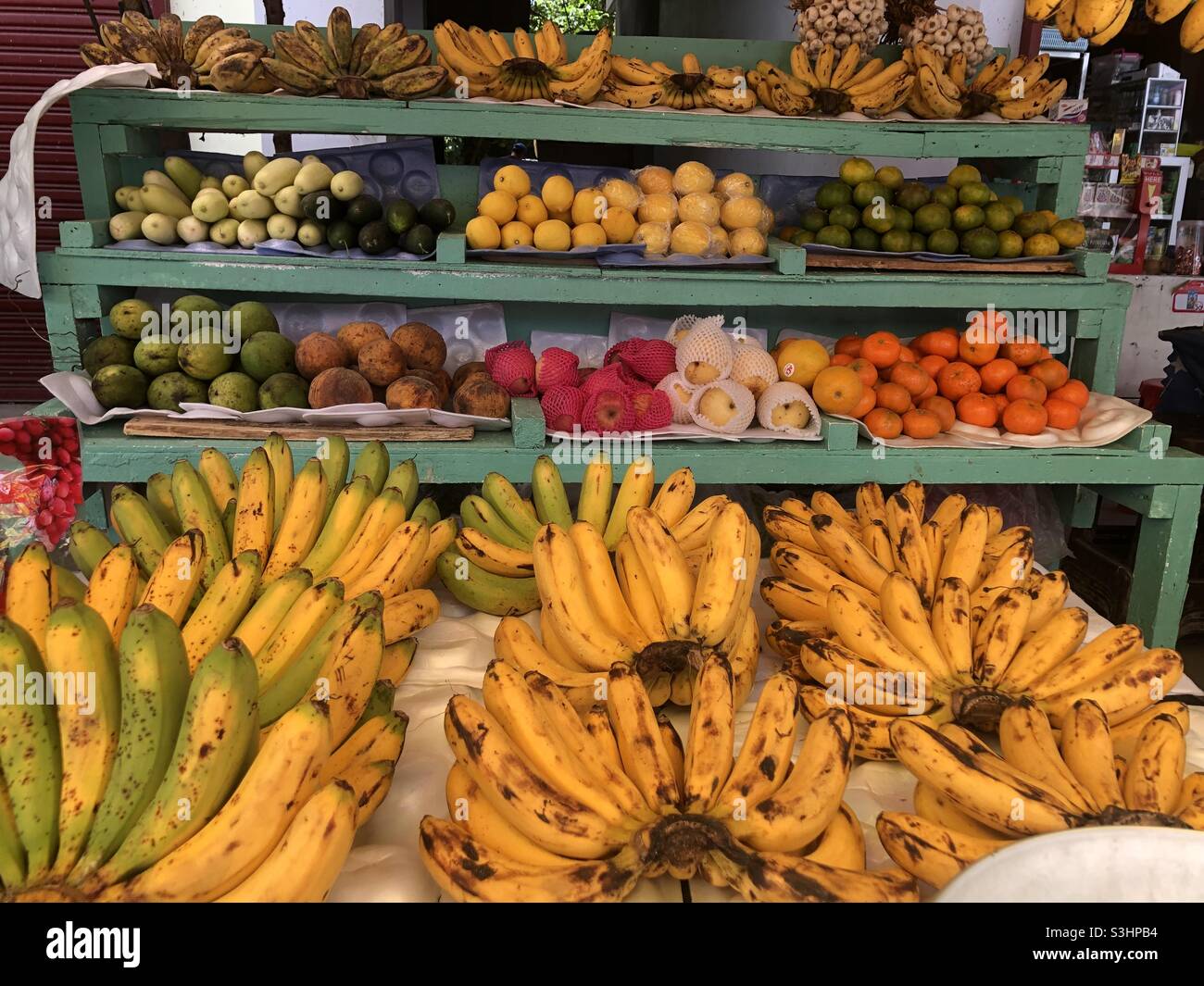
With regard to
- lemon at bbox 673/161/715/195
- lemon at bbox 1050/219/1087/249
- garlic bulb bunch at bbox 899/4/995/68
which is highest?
garlic bulb bunch at bbox 899/4/995/68

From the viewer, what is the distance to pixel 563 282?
338 centimetres

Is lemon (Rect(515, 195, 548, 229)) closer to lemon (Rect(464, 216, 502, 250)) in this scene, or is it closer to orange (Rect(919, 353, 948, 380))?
lemon (Rect(464, 216, 502, 250))

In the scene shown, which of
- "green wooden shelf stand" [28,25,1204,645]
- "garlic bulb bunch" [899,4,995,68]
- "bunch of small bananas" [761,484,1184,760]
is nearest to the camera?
"bunch of small bananas" [761,484,1184,760]

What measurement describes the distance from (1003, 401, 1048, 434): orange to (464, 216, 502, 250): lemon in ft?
6.84

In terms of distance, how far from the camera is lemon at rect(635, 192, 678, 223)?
3.67 metres

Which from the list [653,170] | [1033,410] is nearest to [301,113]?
[653,170]

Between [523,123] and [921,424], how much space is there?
6.14 ft

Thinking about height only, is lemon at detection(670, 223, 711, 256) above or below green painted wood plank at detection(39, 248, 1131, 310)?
above

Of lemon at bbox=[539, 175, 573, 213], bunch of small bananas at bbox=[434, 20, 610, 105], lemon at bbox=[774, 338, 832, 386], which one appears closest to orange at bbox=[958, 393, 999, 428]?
lemon at bbox=[774, 338, 832, 386]

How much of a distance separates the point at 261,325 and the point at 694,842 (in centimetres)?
295

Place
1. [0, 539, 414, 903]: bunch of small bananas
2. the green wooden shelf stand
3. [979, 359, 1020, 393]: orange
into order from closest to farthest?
[0, 539, 414, 903]: bunch of small bananas
the green wooden shelf stand
[979, 359, 1020, 393]: orange

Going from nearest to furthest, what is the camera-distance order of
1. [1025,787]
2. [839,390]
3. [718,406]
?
[1025,787] < [718,406] < [839,390]

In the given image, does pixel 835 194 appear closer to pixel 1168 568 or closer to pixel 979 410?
pixel 979 410

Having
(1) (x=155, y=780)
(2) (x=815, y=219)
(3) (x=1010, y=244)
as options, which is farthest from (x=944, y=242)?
A: (1) (x=155, y=780)
